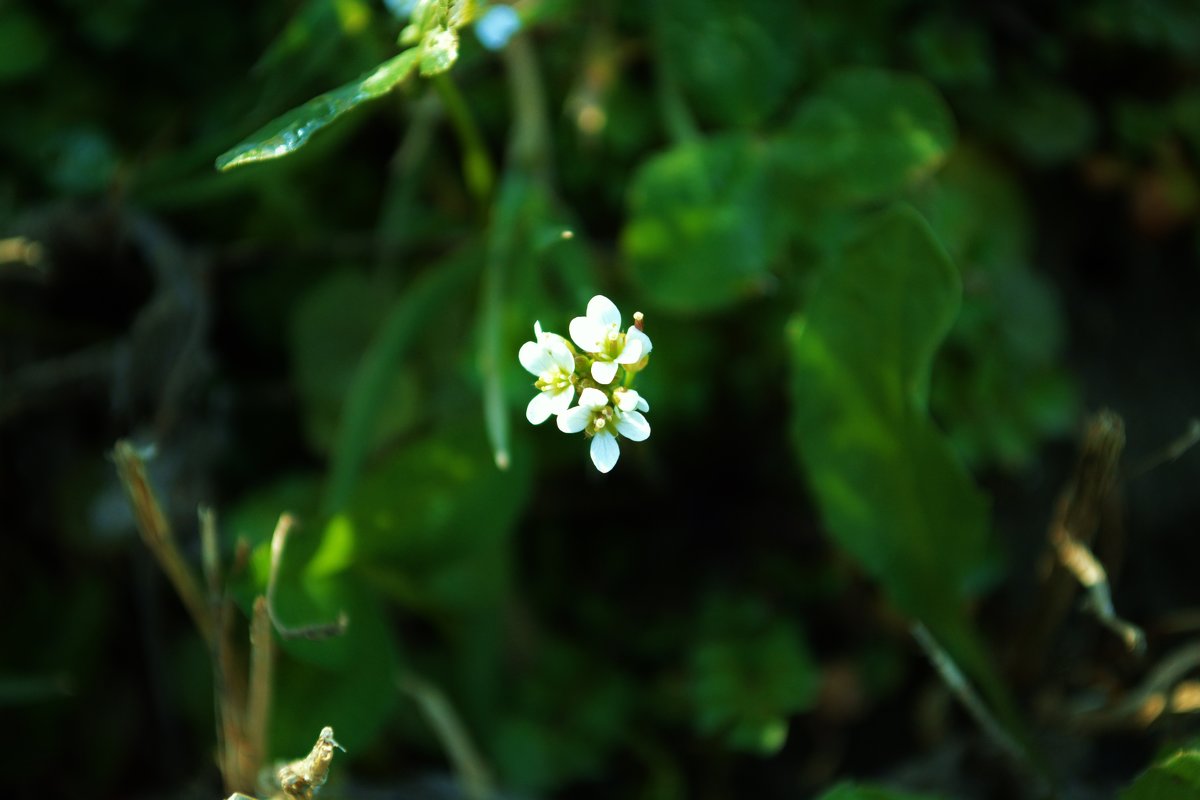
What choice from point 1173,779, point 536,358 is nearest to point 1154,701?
point 1173,779

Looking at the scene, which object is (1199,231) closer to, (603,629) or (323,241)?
(603,629)

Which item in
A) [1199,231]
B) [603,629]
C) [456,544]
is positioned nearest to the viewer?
[456,544]

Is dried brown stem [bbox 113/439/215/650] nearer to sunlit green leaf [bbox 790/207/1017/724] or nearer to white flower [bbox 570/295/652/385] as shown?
white flower [bbox 570/295/652/385]

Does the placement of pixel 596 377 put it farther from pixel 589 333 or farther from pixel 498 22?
pixel 498 22

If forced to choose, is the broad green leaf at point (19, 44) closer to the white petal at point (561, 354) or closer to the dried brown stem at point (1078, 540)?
the white petal at point (561, 354)

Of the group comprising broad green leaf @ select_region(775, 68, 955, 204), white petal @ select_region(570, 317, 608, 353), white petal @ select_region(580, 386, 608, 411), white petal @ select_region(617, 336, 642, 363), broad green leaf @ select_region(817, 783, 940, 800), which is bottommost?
broad green leaf @ select_region(817, 783, 940, 800)

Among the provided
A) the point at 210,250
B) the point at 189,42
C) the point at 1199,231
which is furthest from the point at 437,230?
the point at 1199,231

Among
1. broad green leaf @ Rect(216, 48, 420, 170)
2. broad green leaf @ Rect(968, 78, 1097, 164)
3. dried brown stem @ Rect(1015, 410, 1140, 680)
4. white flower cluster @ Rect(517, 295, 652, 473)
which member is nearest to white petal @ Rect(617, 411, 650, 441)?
white flower cluster @ Rect(517, 295, 652, 473)
